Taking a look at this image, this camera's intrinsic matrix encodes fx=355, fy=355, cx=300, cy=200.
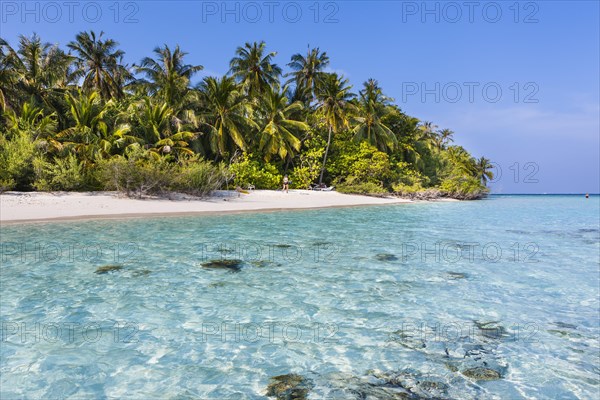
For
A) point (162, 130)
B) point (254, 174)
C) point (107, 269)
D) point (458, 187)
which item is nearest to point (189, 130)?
point (162, 130)

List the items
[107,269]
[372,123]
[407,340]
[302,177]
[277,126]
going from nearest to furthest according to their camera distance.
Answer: [407,340], [107,269], [277,126], [302,177], [372,123]

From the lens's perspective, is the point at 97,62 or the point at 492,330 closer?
the point at 492,330

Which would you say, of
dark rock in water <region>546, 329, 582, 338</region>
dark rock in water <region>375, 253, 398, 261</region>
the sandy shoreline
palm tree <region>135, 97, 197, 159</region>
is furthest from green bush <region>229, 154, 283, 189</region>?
dark rock in water <region>546, 329, 582, 338</region>

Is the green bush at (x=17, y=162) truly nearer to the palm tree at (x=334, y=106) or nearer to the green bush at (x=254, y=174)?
the green bush at (x=254, y=174)

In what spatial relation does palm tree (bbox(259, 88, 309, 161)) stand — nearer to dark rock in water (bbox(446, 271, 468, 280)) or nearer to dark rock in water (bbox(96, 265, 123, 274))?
dark rock in water (bbox(96, 265, 123, 274))

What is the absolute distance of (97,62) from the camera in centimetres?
3347

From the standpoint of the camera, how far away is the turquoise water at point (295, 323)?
3.15m

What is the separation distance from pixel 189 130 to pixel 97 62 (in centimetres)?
1237

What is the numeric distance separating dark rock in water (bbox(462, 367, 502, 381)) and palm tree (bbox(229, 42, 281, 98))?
118 feet

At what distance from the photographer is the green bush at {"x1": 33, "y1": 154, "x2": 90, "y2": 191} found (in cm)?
1984

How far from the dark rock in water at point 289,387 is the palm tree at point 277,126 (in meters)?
28.5

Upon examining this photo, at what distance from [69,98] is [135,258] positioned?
74.3 feet

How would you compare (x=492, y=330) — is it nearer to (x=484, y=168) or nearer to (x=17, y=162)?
(x=17, y=162)

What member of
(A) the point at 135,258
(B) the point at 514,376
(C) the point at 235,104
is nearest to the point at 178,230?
(A) the point at 135,258
